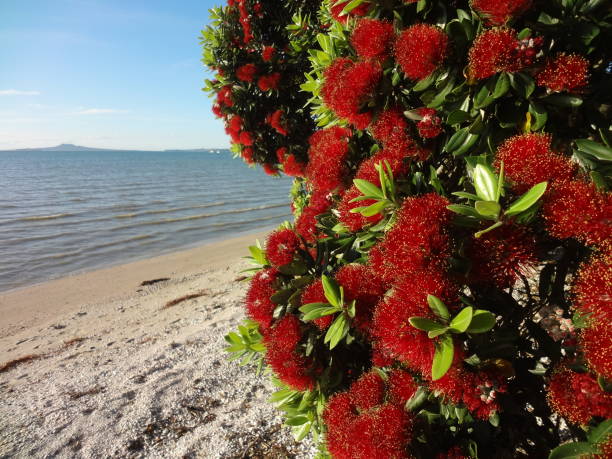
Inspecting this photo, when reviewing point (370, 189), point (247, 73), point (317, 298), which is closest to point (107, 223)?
point (247, 73)

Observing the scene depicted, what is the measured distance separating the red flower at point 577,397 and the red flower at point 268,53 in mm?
3958

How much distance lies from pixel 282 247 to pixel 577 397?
943mm

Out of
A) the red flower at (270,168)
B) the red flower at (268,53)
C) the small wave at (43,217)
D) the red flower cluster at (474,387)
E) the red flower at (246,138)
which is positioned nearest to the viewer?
the red flower cluster at (474,387)

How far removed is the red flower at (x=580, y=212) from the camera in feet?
2.50

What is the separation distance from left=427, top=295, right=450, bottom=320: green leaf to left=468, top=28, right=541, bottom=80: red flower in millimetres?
645

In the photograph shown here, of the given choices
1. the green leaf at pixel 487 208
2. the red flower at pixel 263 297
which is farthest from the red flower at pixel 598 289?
the red flower at pixel 263 297

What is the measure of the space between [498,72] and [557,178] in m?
A: 0.36

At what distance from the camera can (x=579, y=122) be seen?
42.8 inches

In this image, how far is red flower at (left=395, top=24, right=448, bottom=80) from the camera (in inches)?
43.5

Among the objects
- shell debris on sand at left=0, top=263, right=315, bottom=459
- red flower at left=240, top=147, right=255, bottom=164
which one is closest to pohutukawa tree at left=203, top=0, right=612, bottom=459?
shell debris on sand at left=0, top=263, right=315, bottom=459

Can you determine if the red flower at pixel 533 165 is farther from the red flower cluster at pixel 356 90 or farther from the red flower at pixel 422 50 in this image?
the red flower cluster at pixel 356 90

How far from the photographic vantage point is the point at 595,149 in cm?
90

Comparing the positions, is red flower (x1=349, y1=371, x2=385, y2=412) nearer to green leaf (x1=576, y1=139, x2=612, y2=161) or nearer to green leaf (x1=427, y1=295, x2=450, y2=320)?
green leaf (x1=427, y1=295, x2=450, y2=320)

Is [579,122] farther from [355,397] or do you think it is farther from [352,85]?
[355,397]
